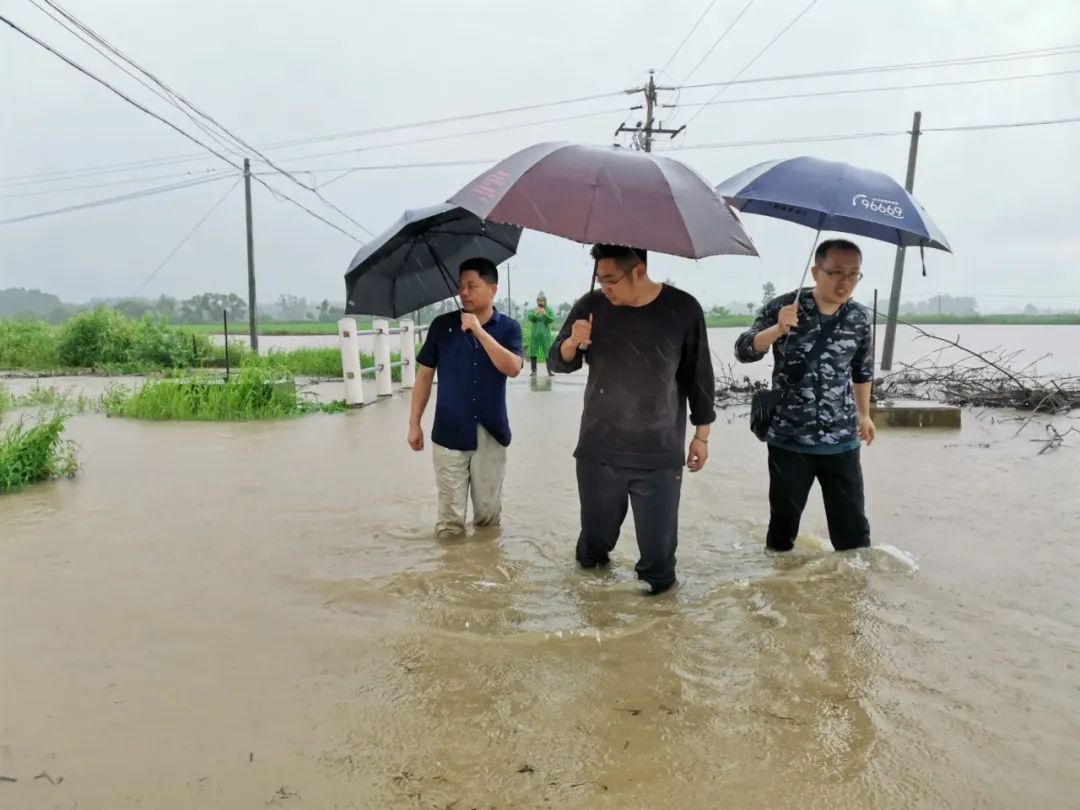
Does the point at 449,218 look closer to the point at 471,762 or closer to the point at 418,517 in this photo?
the point at 418,517

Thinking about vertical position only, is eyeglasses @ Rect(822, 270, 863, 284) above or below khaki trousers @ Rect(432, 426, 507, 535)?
above

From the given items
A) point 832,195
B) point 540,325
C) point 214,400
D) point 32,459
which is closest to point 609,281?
point 832,195

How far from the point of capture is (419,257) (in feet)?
14.2

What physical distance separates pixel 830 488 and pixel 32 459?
18.9 feet

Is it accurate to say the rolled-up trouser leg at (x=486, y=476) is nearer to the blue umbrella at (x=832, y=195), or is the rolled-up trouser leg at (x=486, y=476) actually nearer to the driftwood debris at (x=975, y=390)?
the blue umbrella at (x=832, y=195)

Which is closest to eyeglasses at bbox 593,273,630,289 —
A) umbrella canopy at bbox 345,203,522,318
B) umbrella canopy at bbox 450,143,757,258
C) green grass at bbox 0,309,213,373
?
umbrella canopy at bbox 450,143,757,258

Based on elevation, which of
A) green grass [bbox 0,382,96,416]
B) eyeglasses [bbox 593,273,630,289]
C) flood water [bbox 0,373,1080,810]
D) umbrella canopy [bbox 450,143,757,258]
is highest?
umbrella canopy [bbox 450,143,757,258]

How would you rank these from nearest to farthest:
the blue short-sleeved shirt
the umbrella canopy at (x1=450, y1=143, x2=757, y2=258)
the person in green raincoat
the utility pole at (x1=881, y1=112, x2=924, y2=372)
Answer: the umbrella canopy at (x1=450, y1=143, x2=757, y2=258), the blue short-sleeved shirt, the person in green raincoat, the utility pole at (x1=881, y1=112, x2=924, y2=372)

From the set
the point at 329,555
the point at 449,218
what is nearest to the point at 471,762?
the point at 329,555

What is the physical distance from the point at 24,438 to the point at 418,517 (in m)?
3.38

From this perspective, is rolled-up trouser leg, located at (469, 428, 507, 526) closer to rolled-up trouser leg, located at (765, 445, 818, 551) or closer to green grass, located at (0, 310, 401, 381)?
rolled-up trouser leg, located at (765, 445, 818, 551)

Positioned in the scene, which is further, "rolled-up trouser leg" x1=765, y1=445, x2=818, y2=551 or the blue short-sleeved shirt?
the blue short-sleeved shirt

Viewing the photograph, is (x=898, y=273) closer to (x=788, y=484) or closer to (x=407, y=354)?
(x=407, y=354)

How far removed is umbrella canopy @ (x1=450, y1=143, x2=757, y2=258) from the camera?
274 cm
